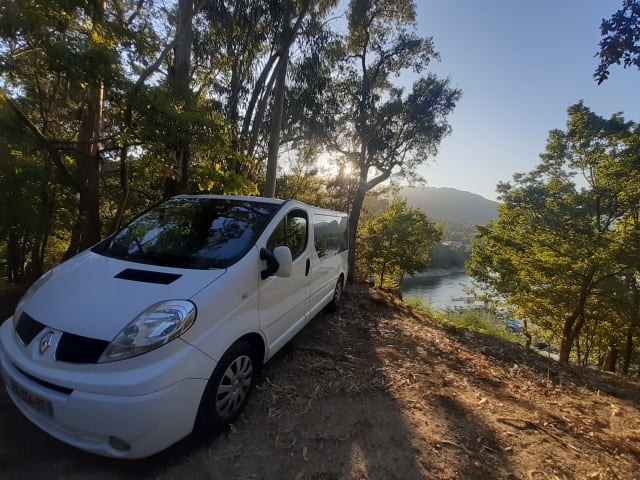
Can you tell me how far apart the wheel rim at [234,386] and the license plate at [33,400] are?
35.3 inches

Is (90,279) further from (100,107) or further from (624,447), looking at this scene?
(624,447)

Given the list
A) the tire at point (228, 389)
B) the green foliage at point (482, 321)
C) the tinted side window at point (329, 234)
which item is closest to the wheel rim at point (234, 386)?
the tire at point (228, 389)

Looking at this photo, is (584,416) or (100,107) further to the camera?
(100,107)

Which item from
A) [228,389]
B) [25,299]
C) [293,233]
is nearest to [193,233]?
[293,233]

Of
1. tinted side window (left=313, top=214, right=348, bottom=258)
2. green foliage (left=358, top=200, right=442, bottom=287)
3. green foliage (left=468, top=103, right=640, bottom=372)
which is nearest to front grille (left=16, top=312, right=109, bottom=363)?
tinted side window (left=313, top=214, right=348, bottom=258)

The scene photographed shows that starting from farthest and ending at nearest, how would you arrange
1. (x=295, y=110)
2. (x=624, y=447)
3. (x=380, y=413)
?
(x=295, y=110), (x=380, y=413), (x=624, y=447)

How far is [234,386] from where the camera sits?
225 centimetres

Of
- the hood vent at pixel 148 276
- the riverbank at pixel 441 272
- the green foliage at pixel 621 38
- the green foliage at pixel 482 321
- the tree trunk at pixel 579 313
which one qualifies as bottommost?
the riverbank at pixel 441 272

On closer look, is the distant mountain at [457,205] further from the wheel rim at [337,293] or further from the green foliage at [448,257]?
the wheel rim at [337,293]

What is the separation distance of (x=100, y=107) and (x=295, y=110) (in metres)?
6.88

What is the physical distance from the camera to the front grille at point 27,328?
6.19 ft

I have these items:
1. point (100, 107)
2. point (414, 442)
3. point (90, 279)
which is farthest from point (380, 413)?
point (100, 107)

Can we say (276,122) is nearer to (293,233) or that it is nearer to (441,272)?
(293,233)

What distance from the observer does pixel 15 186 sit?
565cm
